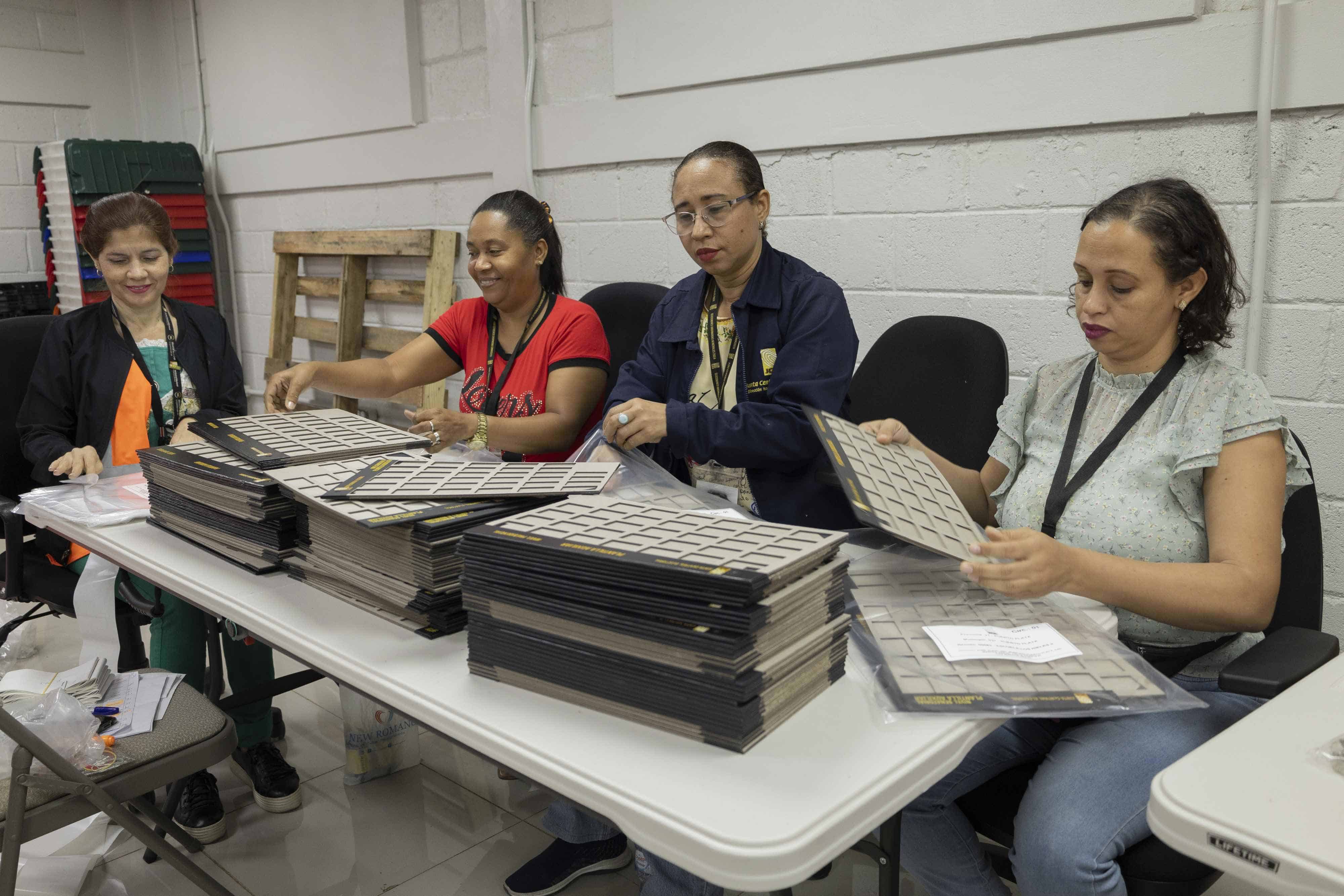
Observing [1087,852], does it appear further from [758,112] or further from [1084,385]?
[758,112]

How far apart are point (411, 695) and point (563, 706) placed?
0.18 m

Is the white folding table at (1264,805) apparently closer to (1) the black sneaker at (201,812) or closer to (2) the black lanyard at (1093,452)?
(2) the black lanyard at (1093,452)

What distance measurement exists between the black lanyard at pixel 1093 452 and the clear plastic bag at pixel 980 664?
0.70ft

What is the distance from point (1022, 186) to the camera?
7.34ft

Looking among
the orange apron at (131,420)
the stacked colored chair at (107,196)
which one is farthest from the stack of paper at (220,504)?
the stacked colored chair at (107,196)

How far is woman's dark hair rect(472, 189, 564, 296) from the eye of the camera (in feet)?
7.91

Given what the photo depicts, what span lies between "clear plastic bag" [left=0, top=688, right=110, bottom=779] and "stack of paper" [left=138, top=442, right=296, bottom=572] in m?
0.30

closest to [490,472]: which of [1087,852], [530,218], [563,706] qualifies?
[563,706]

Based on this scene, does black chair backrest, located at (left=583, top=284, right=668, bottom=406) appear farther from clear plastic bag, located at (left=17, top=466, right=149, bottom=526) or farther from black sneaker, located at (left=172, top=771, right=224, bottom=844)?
black sneaker, located at (left=172, top=771, right=224, bottom=844)

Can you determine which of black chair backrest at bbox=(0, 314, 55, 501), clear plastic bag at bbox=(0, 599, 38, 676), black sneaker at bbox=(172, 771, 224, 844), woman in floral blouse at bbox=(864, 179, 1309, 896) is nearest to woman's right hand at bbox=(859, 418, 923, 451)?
woman in floral blouse at bbox=(864, 179, 1309, 896)

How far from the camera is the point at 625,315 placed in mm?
2633

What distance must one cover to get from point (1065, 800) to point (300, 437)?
1.28 m

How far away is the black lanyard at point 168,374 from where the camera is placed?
233cm

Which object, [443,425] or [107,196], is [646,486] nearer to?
[443,425]
